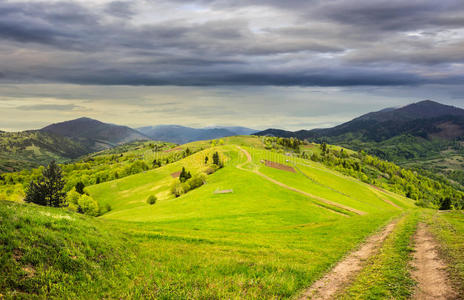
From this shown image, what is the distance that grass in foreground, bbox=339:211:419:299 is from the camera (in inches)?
574

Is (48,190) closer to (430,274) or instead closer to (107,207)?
(107,207)

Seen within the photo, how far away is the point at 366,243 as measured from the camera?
2789 cm

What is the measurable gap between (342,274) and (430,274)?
557 centimetres

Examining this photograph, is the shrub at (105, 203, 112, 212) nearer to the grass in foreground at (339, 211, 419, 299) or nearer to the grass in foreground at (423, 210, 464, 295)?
the grass in foreground at (339, 211, 419, 299)

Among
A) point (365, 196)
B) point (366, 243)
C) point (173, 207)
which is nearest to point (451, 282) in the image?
point (366, 243)

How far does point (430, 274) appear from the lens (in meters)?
16.6

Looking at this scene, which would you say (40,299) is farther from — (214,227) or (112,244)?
(214,227)

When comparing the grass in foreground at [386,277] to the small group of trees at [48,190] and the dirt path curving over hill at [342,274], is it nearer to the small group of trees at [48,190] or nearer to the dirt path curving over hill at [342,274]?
the dirt path curving over hill at [342,274]

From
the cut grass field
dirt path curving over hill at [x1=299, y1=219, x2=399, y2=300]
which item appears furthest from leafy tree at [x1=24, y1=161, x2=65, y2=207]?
dirt path curving over hill at [x1=299, y1=219, x2=399, y2=300]

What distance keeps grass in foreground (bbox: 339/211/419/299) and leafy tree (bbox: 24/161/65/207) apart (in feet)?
264

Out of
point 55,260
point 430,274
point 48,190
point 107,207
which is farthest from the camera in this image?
point 107,207

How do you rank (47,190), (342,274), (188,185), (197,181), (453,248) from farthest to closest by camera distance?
(197,181) < (188,185) < (47,190) < (453,248) < (342,274)

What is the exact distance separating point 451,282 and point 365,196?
108m

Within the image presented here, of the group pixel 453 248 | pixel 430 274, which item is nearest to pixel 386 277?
pixel 430 274
